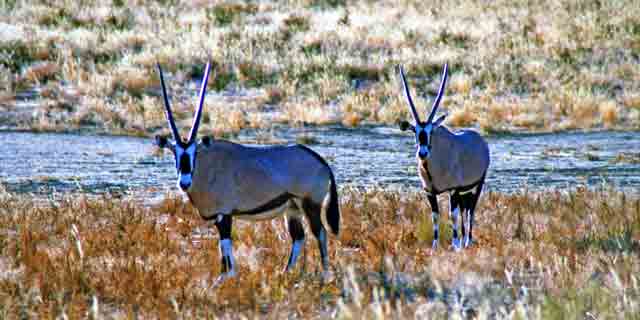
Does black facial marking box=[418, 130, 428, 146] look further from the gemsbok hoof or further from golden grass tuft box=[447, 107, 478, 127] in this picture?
golden grass tuft box=[447, 107, 478, 127]

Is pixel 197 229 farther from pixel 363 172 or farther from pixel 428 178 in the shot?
pixel 363 172

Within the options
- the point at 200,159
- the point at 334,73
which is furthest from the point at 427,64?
the point at 200,159

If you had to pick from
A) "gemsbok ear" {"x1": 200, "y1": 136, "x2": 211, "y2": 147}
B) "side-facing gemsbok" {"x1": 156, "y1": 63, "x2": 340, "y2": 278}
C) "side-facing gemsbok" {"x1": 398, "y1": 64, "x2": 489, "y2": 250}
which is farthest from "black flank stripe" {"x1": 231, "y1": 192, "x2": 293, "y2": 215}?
"side-facing gemsbok" {"x1": 398, "y1": 64, "x2": 489, "y2": 250}

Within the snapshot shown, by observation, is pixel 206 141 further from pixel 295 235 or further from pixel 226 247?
pixel 295 235

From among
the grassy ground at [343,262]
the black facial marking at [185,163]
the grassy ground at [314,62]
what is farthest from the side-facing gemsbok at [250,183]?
the grassy ground at [314,62]

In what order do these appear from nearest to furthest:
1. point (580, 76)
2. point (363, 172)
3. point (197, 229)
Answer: point (197, 229), point (363, 172), point (580, 76)

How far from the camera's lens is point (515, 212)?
1254 centimetres

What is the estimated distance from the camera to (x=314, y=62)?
28953mm

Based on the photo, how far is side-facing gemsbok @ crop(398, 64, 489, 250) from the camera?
11164 mm

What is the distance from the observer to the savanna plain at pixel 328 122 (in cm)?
809

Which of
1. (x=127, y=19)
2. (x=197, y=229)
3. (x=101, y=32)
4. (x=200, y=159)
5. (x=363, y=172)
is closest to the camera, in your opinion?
(x=200, y=159)

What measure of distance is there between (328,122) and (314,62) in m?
5.53

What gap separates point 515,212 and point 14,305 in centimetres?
663

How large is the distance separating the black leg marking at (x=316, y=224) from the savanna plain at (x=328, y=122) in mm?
129
